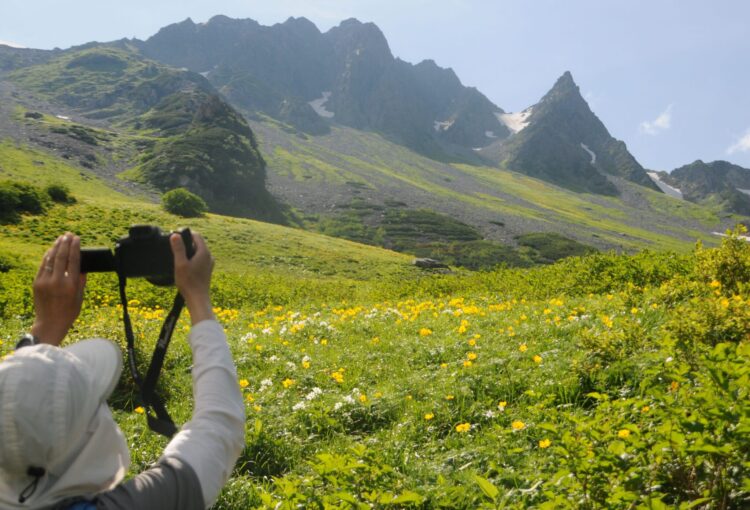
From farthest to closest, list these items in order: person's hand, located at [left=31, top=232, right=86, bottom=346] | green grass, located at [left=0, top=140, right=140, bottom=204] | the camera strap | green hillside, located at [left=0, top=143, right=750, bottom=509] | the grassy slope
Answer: the grassy slope
green grass, located at [left=0, top=140, right=140, bottom=204]
green hillside, located at [left=0, top=143, right=750, bottom=509]
person's hand, located at [left=31, top=232, right=86, bottom=346]
the camera strap

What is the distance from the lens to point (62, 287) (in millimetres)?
2322

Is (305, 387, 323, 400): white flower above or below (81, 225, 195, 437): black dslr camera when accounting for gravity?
below

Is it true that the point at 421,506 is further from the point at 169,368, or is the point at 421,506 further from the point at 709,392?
the point at 169,368

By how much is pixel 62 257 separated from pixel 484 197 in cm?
15837

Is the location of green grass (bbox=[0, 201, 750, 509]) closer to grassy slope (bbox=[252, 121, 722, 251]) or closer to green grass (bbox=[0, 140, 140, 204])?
green grass (bbox=[0, 140, 140, 204])

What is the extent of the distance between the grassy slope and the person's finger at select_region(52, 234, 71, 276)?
102 m

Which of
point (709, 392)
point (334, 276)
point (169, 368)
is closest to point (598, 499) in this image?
point (709, 392)

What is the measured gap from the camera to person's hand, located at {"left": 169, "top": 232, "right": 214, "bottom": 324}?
2.10 metres

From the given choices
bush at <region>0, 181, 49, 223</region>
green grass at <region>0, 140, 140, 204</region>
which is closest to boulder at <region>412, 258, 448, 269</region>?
bush at <region>0, 181, 49, 223</region>

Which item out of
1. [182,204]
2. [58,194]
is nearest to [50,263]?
[58,194]

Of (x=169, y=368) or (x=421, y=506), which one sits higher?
(x=421, y=506)

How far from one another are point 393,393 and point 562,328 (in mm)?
3058

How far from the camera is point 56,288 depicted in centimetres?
231

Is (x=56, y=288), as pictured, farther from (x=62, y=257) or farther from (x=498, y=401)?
(x=498, y=401)
